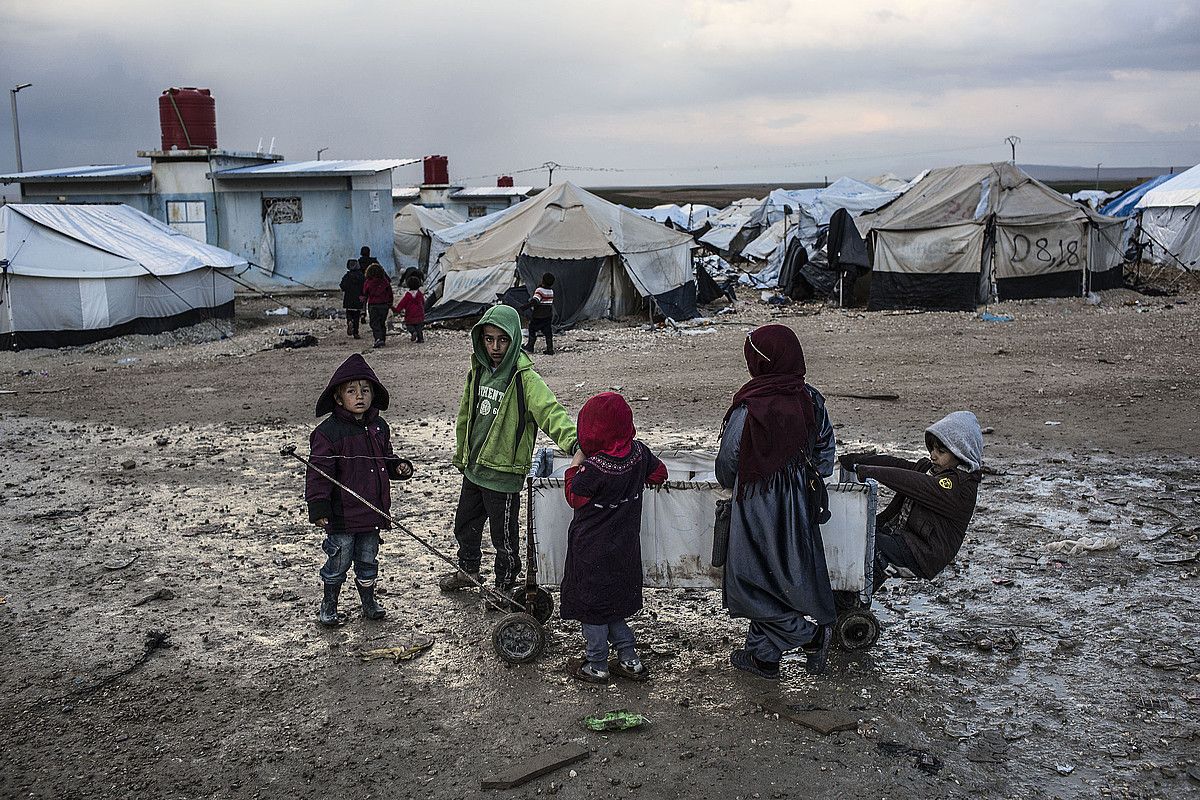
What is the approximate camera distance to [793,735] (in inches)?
148

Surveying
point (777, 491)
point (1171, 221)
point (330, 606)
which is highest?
point (1171, 221)

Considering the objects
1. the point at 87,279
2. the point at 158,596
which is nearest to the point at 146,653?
the point at 158,596

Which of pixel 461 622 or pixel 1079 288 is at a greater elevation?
pixel 1079 288

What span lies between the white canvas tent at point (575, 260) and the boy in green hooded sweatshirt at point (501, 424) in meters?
13.4

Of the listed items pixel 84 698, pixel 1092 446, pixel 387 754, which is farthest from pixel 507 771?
pixel 1092 446

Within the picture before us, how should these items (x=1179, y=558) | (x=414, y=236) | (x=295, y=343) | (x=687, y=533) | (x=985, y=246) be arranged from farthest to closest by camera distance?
(x=414, y=236) < (x=985, y=246) < (x=295, y=343) < (x=1179, y=558) < (x=687, y=533)

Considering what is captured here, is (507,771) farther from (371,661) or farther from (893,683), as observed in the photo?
(893,683)

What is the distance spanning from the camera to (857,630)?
4379 millimetres

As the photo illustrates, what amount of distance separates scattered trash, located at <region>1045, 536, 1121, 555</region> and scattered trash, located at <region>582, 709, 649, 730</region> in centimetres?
303

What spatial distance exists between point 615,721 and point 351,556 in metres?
1.68

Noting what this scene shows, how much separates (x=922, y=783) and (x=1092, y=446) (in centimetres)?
548

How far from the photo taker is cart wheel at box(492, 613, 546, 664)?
440cm

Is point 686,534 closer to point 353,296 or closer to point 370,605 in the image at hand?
point 370,605

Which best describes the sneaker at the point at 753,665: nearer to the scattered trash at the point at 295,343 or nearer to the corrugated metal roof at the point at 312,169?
the scattered trash at the point at 295,343
